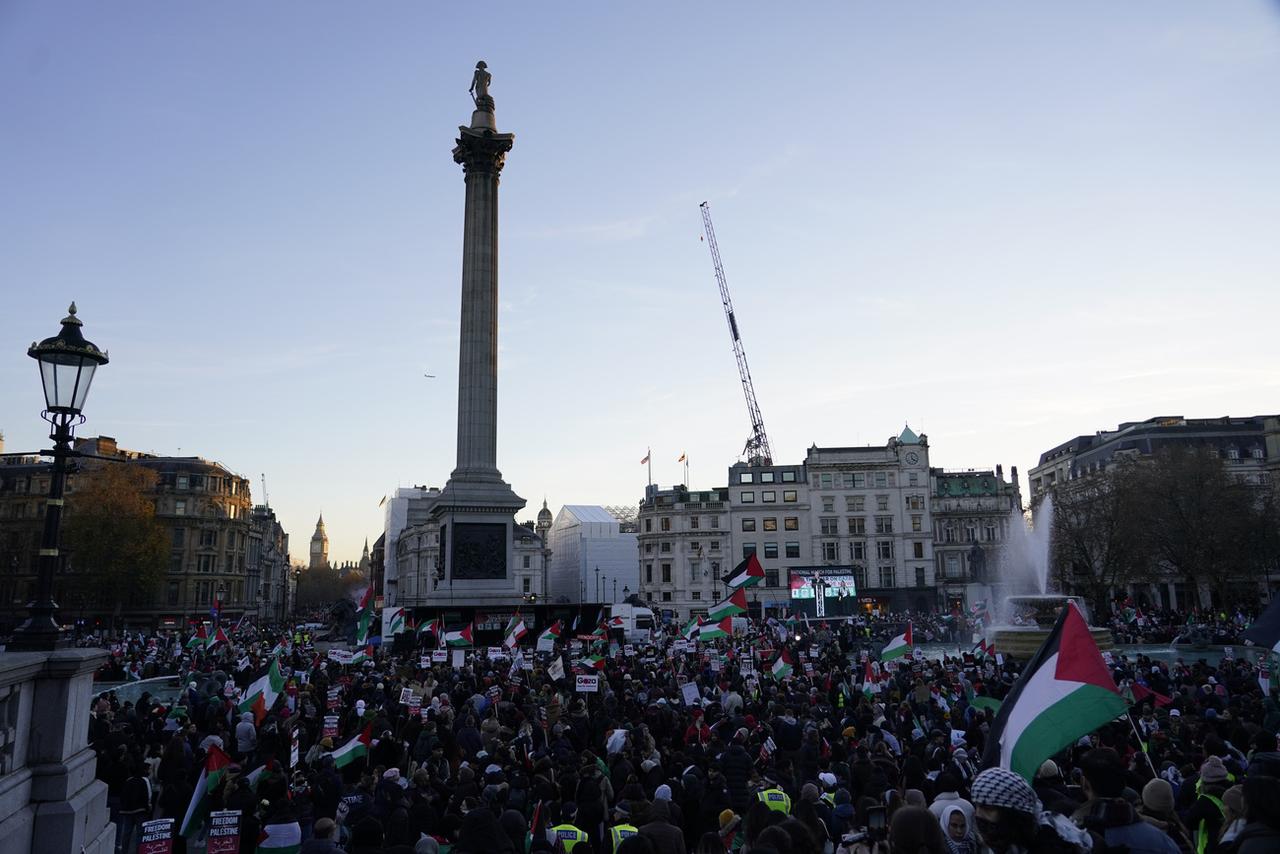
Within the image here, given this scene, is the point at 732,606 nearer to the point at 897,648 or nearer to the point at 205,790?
the point at 897,648

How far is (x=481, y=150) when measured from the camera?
2089 inches

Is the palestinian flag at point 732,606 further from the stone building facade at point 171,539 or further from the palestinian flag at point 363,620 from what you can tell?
the stone building facade at point 171,539

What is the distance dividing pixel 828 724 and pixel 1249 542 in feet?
211

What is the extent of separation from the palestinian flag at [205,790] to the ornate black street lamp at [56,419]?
312 cm

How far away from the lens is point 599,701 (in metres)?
21.8

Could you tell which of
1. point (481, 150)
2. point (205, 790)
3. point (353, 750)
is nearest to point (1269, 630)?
point (353, 750)

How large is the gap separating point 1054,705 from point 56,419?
1025 centimetres

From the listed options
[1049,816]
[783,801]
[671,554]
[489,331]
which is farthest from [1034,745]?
[671,554]

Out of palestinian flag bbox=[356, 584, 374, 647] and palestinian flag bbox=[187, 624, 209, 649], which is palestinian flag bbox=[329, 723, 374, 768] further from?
palestinian flag bbox=[187, 624, 209, 649]

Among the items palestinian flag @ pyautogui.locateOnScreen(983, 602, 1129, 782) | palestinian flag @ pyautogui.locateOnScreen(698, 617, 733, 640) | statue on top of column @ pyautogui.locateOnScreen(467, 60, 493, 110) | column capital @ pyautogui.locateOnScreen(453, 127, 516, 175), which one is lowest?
palestinian flag @ pyautogui.locateOnScreen(698, 617, 733, 640)

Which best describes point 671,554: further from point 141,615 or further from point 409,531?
point 141,615

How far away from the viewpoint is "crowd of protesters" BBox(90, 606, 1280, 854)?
6.21m

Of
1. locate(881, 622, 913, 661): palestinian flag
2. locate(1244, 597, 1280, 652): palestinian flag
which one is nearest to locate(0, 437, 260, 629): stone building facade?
locate(881, 622, 913, 661): palestinian flag

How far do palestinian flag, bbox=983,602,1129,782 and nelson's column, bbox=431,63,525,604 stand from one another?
4081 cm
